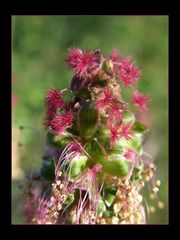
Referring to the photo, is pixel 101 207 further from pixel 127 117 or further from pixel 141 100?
pixel 141 100

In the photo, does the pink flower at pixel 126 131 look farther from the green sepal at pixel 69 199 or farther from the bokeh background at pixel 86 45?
the bokeh background at pixel 86 45

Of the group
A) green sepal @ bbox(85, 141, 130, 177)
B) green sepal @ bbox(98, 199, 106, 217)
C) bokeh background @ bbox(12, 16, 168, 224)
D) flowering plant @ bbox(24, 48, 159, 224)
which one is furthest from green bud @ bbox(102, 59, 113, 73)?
bokeh background @ bbox(12, 16, 168, 224)

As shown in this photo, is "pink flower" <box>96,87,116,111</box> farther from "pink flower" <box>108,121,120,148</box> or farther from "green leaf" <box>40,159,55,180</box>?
"green leaf" <box>40,159,55,180</box>

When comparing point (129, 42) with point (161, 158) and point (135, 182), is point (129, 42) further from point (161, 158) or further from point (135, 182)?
point (135, 182)

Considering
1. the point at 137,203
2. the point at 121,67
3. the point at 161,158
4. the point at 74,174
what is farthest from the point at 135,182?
the point at 161,158

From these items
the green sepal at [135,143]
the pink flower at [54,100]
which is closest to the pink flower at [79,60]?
the pink flower at [54,100]

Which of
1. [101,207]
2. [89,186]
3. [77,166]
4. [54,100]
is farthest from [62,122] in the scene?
Result: [101,207]

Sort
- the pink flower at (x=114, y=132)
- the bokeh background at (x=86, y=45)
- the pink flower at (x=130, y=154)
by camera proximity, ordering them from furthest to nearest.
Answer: the bokeh background at (x=86, y=45) < the pink flower at (x=130, y=154) < the pink flower at (x=114, y=132)
